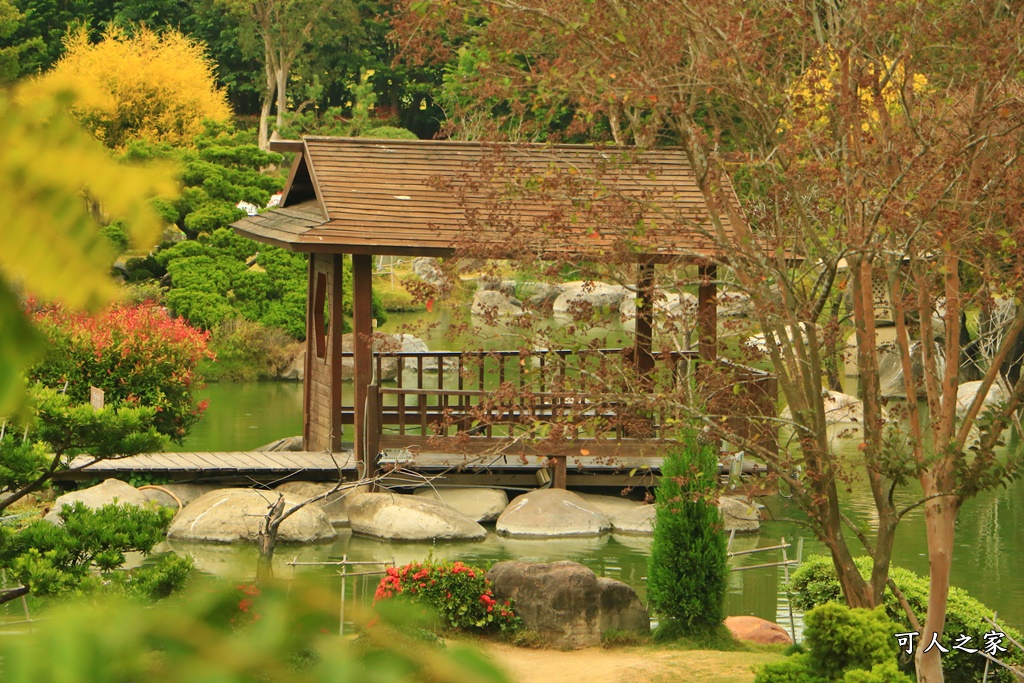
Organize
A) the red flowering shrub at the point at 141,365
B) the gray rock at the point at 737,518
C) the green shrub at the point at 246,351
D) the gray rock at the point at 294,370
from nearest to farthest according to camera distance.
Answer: the gray rock at the point at 737,518 < the red flowering shrub at the point at 141,365 < the green shrub at the point at 246,351 < the gray rock at the point at 294,370

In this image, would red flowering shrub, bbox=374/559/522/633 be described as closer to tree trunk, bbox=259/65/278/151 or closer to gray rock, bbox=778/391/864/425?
gray rock, bbox=778/391/864/425

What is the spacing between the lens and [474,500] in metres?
12.9

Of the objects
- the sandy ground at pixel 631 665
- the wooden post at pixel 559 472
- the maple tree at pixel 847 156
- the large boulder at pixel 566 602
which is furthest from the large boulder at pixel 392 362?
the maple tree at pixel 847 156

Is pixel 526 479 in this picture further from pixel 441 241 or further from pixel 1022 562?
pixel 1022 562

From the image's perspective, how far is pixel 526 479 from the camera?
13656 millimetres

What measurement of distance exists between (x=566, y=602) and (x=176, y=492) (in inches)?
218

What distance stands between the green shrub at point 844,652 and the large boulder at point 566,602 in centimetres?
248

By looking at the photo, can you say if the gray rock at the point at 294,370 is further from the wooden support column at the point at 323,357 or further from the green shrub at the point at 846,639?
the green shrub at the point at 846,639

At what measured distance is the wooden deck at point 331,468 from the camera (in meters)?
13.0

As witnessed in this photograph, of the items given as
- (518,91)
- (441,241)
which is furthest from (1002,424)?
(441,241)

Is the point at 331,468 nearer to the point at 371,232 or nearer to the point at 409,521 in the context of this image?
the point at 409,521

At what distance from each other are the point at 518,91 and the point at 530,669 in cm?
386

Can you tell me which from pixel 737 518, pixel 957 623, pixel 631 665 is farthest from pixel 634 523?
pixel 957 623

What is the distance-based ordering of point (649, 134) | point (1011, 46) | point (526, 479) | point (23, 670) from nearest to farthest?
1. point (23, 670)
2. point (1011, 46)
3. point (649, 134)
4. point (526, 479)
